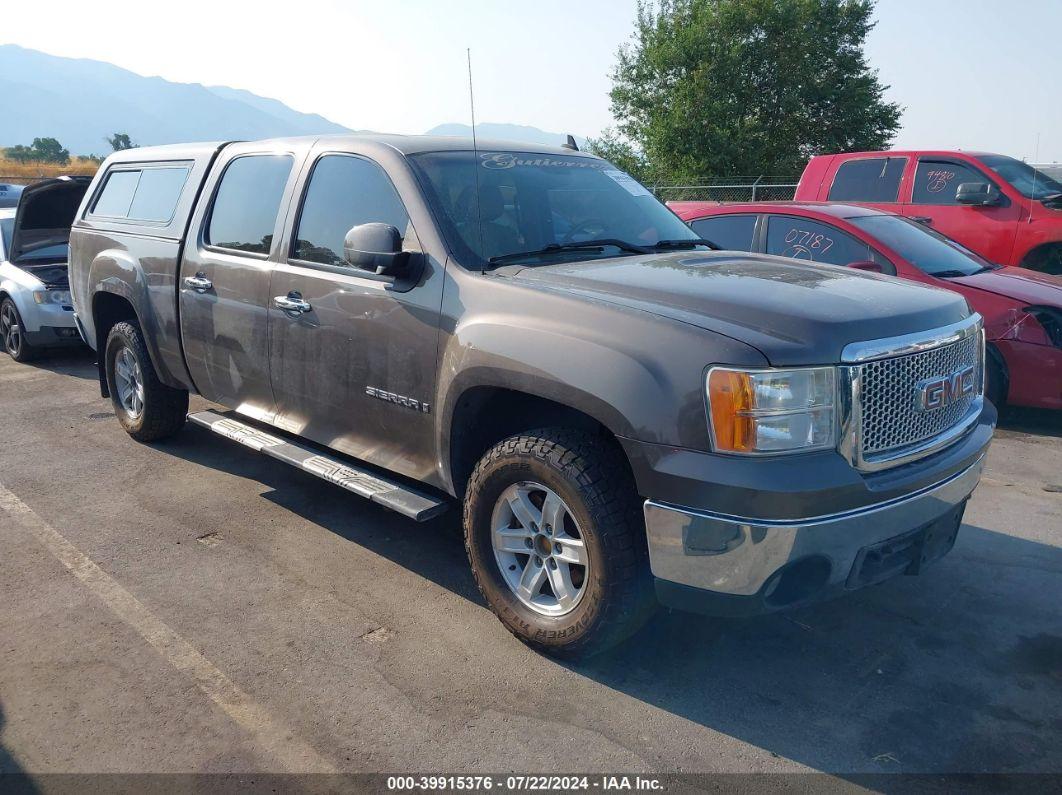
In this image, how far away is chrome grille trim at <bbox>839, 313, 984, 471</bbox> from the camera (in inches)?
112

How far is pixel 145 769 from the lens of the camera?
273 centimetres

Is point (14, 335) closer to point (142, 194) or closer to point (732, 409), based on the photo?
point (142, 194)

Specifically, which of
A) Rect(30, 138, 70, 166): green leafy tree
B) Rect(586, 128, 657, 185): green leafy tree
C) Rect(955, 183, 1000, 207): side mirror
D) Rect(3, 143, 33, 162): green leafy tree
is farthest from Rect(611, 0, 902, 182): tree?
Rect(3, 143, 33, 162): green leafy tree

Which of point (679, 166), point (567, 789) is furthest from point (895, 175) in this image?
point (679, 166)

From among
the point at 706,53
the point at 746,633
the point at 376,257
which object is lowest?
the point at 746,633

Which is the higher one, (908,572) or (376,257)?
(376,257)

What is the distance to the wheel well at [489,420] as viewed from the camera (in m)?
3.42

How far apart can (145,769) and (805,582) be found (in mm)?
2142

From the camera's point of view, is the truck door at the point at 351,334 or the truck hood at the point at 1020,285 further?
the truck hood at the point at 1020,285

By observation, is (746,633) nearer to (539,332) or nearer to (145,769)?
(539,332)

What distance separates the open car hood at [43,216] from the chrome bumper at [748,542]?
8.19m

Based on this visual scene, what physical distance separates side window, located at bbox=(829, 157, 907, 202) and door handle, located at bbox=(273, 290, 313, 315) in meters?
7.61

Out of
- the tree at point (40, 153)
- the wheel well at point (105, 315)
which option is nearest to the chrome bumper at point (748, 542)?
the wheel well at point (105, 315)

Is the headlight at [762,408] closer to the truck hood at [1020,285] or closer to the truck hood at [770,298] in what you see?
the truck hood at [770,298]
